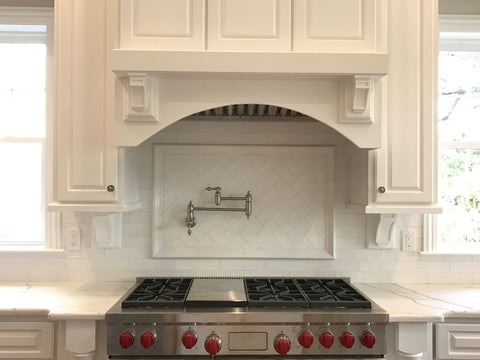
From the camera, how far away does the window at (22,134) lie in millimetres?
2459

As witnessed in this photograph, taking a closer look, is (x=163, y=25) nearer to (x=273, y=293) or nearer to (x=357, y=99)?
(x=357, y=99)

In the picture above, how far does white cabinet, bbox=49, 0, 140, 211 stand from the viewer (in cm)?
193

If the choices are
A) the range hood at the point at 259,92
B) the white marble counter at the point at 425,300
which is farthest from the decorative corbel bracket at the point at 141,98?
the white marble counter at the point at 425,300

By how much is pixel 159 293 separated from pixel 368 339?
0.98 m

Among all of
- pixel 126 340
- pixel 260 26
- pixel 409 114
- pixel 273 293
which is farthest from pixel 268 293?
pixel 260 26

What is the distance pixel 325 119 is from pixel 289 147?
1.66ft

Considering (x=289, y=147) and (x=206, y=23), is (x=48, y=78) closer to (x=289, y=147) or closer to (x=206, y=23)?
(x=206, y=23)

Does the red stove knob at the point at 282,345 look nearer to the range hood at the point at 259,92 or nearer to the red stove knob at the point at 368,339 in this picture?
the red stove knob at the point at 368,339

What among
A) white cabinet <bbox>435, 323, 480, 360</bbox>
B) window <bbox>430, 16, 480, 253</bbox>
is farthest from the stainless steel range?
window <bbox>430, 16, 480, 253</bbox>

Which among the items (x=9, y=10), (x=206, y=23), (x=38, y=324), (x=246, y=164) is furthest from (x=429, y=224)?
(x=9, y=10)

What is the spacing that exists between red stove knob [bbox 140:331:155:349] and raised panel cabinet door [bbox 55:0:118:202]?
66 centimetres

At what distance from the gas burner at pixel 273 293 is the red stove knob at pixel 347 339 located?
200 millimetres

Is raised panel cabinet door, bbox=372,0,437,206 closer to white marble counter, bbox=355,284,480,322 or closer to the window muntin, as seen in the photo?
white marble counter, bbox=355,284,480,322

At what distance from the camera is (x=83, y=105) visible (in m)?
1.93
